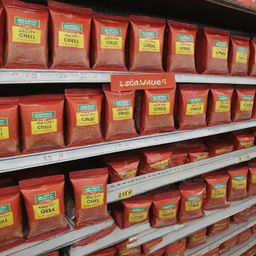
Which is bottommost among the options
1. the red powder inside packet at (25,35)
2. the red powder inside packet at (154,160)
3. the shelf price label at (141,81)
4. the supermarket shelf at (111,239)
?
the supermarket shelf at (111,239)

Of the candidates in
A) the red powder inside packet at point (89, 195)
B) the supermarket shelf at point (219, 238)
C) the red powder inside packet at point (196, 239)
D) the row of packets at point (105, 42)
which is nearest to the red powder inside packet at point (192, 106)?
the row of packets at point (105, 42)

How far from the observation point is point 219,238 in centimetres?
189

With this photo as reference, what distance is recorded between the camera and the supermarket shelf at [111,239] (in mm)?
1220

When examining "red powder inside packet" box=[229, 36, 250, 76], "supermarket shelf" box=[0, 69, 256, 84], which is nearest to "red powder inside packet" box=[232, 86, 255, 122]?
"red powder inside packet" box=[229, 36, 250, 76]

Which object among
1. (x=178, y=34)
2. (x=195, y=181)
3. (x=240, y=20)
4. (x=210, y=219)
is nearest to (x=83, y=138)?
(x=178, y=34)

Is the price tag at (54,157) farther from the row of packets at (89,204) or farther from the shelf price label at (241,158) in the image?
the shelf price label at (241,158)

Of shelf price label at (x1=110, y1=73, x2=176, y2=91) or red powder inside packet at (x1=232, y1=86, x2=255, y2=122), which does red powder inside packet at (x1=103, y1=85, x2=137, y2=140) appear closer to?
shelf price label at (x1=110, y1=73, x2=176, y2=91)

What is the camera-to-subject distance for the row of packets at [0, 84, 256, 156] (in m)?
0.95

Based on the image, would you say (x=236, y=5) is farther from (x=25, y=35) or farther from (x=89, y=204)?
(x=89, y=204)

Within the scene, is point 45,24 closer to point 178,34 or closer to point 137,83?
point 137,83

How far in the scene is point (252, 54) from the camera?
151 centimetres

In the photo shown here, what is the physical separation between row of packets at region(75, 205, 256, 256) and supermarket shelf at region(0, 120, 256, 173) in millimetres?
498

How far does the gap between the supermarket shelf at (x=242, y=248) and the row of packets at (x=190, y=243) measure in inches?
2.0

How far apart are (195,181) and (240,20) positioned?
45.8 inches
